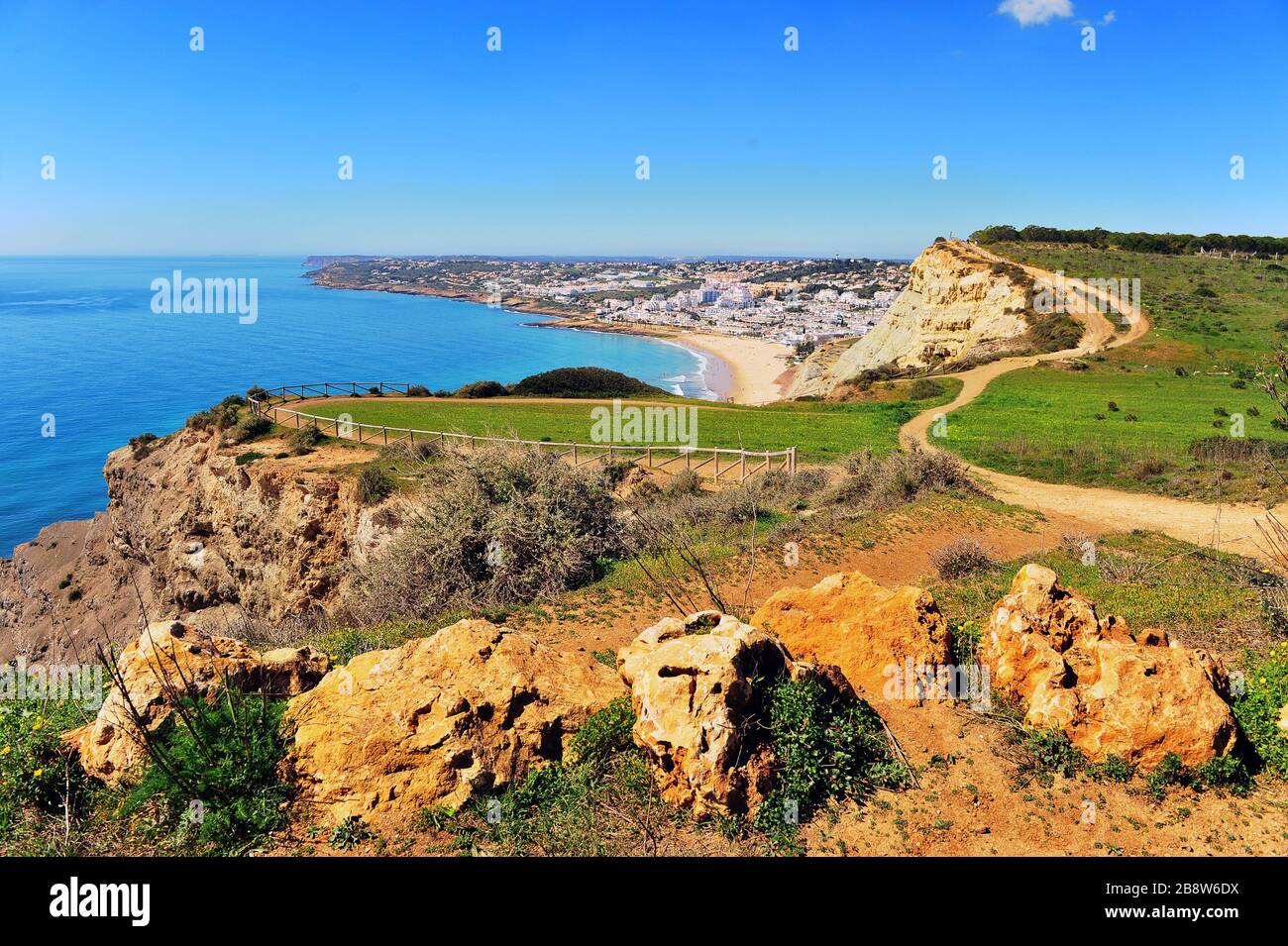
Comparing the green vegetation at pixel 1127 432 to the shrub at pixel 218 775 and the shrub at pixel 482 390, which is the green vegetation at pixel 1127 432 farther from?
the shrub at pixel 482 390

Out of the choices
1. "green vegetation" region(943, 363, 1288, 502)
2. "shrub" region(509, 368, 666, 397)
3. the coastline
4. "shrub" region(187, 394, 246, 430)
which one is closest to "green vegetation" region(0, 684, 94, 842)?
"green vegetation" region(943, 363, 1288, 502)

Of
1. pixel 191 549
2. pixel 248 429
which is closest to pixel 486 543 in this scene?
pixel 191 549

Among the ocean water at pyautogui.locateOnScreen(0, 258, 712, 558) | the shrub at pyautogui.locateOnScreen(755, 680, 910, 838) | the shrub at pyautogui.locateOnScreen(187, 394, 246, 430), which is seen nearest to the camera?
the shrub at pyautogui.locateOnScreen(755, 680, 910, 838)

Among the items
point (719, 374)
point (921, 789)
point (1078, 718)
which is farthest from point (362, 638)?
point (719, 374)

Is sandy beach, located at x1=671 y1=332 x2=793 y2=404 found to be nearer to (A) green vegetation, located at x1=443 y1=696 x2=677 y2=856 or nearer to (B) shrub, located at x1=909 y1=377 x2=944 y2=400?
(B) shrub, located at x1=909 y1=377 x2=944 y2=400

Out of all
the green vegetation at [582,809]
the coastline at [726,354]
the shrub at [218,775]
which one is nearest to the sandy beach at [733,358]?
the coastline at [726,354]

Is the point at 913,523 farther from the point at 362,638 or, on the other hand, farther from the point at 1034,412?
the point at 1034,412

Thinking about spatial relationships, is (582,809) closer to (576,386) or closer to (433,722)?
(433,722)
